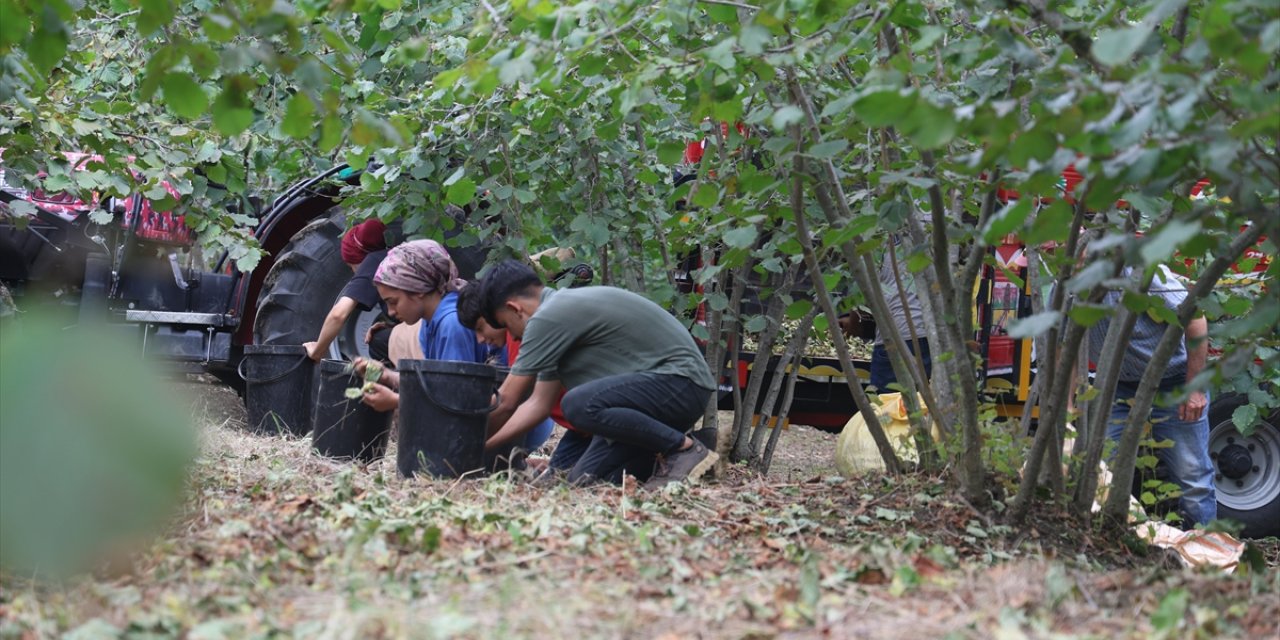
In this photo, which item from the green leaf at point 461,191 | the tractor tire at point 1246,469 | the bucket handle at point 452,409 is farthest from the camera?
the tractor tire at point 1246,469

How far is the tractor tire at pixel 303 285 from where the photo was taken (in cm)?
696

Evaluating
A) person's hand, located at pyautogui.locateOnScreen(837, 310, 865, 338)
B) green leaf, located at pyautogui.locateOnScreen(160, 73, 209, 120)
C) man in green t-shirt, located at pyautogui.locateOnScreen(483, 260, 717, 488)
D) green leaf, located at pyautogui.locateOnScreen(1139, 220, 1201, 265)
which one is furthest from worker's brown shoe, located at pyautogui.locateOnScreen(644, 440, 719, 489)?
green leaf, located at pyautogui.locateOnScreen(1139, 220, 1201, 265)

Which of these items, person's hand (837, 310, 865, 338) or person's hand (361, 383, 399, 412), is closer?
person's hand (361, 383, 399, 412)

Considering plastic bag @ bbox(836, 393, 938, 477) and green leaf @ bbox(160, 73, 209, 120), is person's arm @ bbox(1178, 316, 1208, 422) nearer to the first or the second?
plastic bag @ bbox(836, 393, 938, 477)

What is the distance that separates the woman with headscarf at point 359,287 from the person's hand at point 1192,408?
360 centimetres

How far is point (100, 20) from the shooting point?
271 inches

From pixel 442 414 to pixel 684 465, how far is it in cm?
95

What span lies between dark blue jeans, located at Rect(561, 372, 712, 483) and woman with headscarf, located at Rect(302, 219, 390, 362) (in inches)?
67.0

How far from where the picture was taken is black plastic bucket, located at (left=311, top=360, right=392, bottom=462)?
5.25 meters

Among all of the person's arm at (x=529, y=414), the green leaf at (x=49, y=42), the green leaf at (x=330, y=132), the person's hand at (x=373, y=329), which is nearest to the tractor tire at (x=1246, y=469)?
the person's arm at (x=529, y=414)

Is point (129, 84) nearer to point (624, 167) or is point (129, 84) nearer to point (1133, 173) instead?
point (624, 167)

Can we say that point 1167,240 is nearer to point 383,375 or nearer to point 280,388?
point 383,375

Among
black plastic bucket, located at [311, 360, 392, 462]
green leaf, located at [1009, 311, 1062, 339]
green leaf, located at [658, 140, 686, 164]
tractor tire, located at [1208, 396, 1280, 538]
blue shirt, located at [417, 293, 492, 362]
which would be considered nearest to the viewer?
green leaf, located at [1009, 311, 1062, 339]

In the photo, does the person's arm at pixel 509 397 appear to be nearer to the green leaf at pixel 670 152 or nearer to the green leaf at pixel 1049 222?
the green leaf at pixel 670 152
